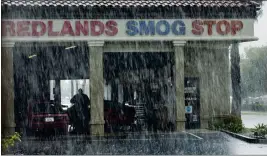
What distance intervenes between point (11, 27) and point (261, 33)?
196 ft

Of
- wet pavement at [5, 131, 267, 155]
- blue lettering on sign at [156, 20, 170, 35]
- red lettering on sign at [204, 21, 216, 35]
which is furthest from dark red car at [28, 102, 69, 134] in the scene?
red lettering on sign at [204, 21, 216, 35]

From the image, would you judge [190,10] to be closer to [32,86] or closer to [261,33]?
[32,86]

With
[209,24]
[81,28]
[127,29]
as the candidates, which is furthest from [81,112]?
[209,24]

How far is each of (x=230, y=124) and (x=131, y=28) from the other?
5484mm

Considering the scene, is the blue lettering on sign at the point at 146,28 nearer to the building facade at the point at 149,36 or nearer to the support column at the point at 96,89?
the building facade at the point at 149,36

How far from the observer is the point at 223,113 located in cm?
2492

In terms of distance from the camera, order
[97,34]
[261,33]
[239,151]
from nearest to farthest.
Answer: [239,151]
[97,34]
[261,33]

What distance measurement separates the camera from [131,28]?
22250 mm

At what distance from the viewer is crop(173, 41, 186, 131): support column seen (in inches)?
892

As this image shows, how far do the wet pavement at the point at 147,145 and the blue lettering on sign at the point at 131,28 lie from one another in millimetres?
3871

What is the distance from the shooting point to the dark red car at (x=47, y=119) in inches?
863

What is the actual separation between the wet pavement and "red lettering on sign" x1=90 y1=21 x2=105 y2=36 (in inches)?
154

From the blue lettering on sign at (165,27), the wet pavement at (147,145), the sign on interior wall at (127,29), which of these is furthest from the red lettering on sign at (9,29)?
the blue lettering on sign at (165,27)

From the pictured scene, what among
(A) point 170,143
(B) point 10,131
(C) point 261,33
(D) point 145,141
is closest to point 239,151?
(A) point 170,143
